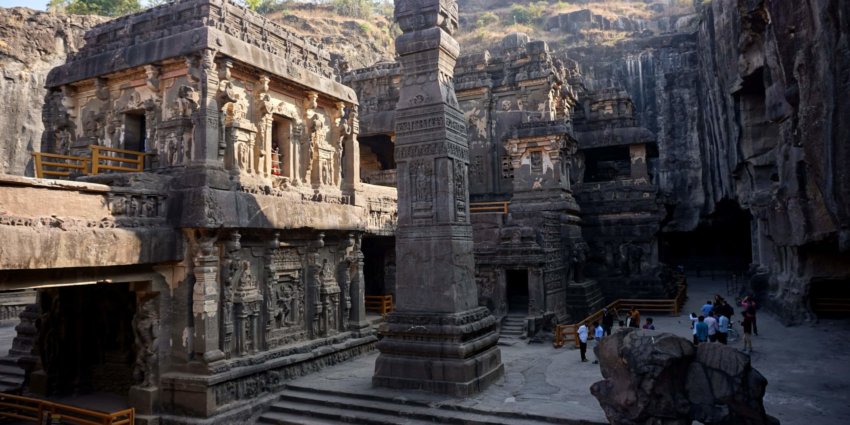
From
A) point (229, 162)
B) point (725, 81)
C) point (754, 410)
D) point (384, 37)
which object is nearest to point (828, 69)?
point (754, 410)

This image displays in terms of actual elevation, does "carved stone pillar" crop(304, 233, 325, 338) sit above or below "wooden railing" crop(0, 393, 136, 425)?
above

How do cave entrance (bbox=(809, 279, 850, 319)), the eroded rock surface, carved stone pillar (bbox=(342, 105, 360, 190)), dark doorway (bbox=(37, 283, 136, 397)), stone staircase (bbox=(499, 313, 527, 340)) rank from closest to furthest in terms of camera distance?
the eroded rock surface
dark doorway (bbox=(37, 283, 136, 397))
carved stone pillar (bbox=(342, 105, 360, 190))
stone staircase (bbox=(499, 313, 527, 340))
cave entrance (bbox=(809, 279, 850, 319))

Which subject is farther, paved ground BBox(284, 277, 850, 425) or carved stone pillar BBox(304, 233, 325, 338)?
carved stone pillar BBox(304, 233, 325, 338)

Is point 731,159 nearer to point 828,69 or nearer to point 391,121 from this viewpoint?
point 391,121

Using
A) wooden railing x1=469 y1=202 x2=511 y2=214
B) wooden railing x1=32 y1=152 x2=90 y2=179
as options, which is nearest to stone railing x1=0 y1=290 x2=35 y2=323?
wooden railing x1=32 y1=152 x2=90 y2=179

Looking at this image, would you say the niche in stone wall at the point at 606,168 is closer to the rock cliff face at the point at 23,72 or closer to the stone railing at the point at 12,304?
the rock cliff face at the point at 23,72

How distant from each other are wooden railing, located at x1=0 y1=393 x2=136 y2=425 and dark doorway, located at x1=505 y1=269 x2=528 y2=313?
38.3 ft

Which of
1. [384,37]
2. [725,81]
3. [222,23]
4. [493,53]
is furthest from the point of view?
[384,37]

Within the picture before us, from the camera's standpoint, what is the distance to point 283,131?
46.0 feet

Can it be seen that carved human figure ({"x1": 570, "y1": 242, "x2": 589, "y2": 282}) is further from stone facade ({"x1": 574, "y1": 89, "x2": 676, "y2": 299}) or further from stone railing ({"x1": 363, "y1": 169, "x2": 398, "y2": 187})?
stone railing ({"x1": 363, "y1": 169, "x2": 398, "y2": 187})

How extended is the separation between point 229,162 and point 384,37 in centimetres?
4234

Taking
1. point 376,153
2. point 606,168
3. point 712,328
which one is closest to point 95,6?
point 376,153

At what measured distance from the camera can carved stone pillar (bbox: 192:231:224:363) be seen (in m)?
10.8

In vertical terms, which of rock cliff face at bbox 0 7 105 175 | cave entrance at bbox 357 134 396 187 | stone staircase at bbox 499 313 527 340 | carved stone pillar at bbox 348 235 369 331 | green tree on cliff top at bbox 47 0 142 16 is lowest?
stone staircase at bbox 499 313 527 340
